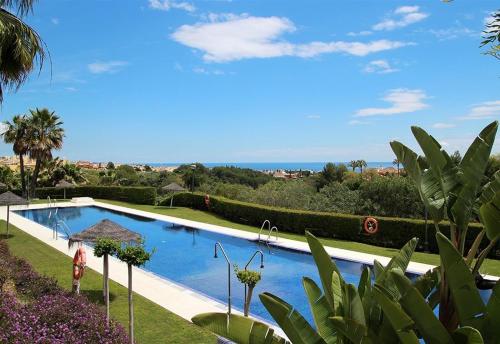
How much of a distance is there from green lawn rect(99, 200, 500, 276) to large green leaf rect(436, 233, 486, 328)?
42.8 ft

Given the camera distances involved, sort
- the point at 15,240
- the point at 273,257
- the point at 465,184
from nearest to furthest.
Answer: the point at 465,184 < the point at 273,257 < the point at 15,240

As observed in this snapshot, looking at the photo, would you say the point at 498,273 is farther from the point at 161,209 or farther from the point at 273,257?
the point at 161,209

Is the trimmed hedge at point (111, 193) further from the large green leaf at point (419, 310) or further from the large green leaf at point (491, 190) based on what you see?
the large green leaf at point (419, 310)

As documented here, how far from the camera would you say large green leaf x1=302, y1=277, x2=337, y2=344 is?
3.43 m

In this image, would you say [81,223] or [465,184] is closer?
[465,184]

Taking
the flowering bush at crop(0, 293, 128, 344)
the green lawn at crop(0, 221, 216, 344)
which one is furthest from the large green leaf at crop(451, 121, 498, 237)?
the green lawn at crop(0, 221, 216, 344)

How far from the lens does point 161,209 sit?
31656 millimetres

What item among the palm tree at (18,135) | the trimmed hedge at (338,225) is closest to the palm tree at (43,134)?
the palm tree at (18,135)

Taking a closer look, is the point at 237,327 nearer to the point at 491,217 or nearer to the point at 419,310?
the point at 419,310

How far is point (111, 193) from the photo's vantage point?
38.0 m

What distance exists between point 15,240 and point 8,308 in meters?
14.2

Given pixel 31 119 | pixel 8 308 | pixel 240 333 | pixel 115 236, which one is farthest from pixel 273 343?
pixel 31 119

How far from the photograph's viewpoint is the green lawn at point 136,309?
8953mm

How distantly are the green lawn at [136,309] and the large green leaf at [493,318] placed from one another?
22.1 feet
